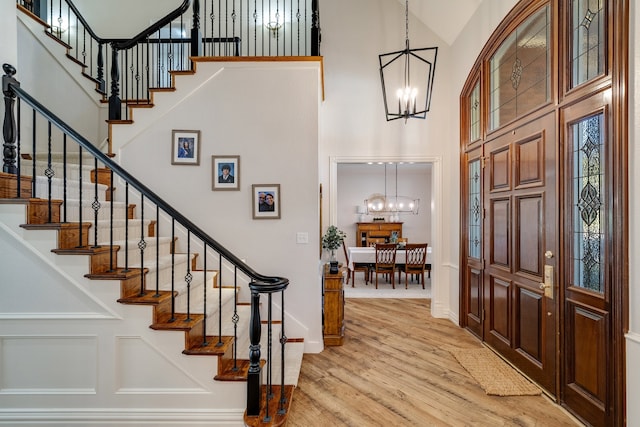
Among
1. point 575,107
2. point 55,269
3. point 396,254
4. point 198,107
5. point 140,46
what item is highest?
point 140,46

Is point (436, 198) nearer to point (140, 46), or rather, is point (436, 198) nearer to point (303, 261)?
point (303, 261)

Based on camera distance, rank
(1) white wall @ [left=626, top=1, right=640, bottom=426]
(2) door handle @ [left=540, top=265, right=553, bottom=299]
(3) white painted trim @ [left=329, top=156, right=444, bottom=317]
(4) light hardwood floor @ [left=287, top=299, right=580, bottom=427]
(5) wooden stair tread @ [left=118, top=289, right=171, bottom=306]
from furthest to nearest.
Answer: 1. (3) white painted trim @ [left=329, top=156, right=444, bottom=317]
2. (2) door handle @ [left=540, top=265, right=553, bottom=299]
3. (4) light hardwood floor @ [left=287, top=299, right=580, bottom=427]
4. (5) wooden stair tread @ [left=118, top=289, right=171, bottom=306]
5. (1) white wall @ [left=626, top=1, right=640, bottom=426]

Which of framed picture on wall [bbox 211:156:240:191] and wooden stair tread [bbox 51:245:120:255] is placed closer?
wooden stair tread [bbox 51:245:120:255]

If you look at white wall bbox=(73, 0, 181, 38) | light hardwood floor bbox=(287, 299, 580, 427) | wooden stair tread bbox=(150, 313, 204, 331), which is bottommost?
light hardwood floor bbox=(287, 299, 580, 427)

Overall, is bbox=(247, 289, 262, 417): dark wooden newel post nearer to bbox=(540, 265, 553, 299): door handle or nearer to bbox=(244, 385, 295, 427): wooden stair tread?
bbox=(244, 385, 295, 427): wooden stair tread

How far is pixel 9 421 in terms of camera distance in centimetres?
224

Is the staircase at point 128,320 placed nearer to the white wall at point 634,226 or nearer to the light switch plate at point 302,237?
the light switch plate at point 302,237

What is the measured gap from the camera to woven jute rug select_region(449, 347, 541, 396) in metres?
2.70

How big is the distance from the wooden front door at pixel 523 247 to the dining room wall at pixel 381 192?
6.47 metres

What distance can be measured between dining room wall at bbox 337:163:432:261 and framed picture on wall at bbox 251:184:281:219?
21.8ft

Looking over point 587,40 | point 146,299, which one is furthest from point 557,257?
point 146,299

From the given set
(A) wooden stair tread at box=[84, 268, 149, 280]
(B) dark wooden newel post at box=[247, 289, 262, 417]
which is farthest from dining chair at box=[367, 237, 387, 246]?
(A) wooden stair tread at box=[84, 268, 149, 280]

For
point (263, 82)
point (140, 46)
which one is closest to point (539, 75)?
point (263, 82)

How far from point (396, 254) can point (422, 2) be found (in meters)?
4.34
